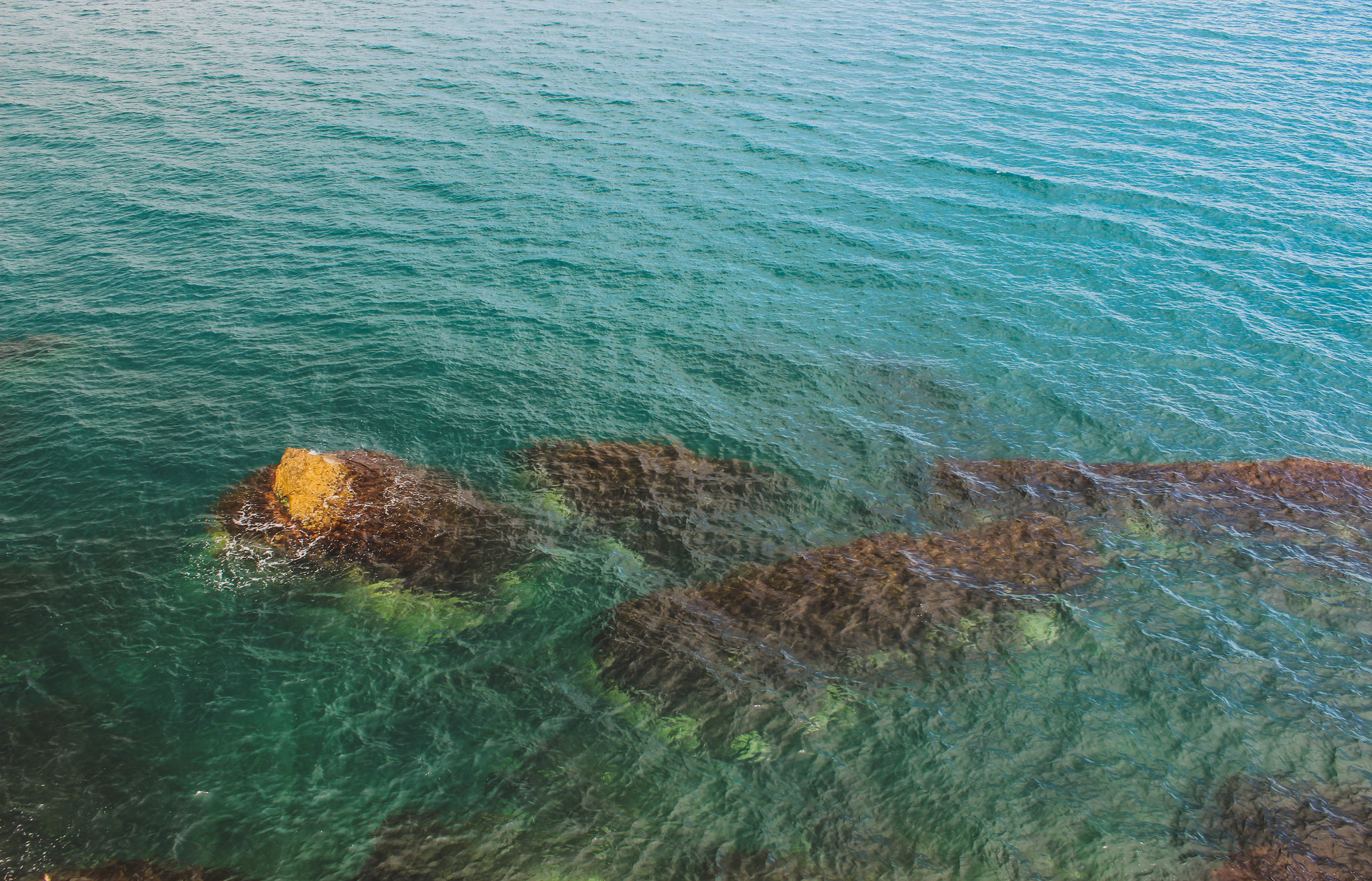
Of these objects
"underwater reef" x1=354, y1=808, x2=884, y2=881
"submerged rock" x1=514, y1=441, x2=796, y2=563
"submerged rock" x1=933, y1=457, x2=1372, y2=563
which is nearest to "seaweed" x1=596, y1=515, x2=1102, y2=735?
"submerged rock" x1=933, y1=457, x2=1372, y2=563

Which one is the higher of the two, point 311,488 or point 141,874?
point 311,488

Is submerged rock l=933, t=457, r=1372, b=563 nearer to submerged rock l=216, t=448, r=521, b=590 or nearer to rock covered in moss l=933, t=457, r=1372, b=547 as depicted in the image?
rock covered in moss l=933, t=457, r=1372, b=547

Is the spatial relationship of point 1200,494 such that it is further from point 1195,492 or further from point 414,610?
point 414,610

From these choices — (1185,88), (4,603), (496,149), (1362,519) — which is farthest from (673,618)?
(1185,88)

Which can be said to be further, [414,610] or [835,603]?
[835,603]

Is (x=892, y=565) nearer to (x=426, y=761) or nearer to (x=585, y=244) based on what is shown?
(x=426, y=761)

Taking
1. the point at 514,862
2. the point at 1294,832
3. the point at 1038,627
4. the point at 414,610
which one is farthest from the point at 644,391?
the point at 1294,832
